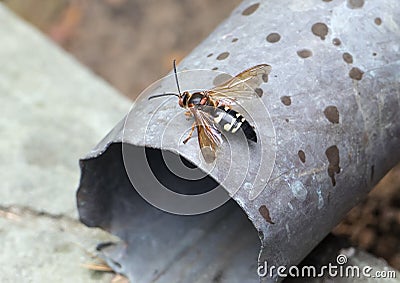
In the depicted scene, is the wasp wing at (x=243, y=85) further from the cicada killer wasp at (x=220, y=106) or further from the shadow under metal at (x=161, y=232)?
the shadow under metal at (x=161, y=232)

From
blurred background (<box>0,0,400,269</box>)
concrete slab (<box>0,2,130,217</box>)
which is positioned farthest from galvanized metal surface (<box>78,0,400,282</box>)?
blurred background (<box>0,0,400,269</box>)

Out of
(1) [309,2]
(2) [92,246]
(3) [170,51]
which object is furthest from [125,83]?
(1) [309,2]

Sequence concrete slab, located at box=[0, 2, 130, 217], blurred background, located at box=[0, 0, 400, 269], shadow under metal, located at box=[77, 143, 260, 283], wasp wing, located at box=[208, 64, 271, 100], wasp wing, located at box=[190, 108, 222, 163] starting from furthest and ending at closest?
blurred background, located at box=[0, 0, 400, 269] < concrete slab, located at box=[0, 2, 130, 217] < shadow under metal, located at box=[77, 143, 260, 283] < wasp wing, located at box=[208, 64, 271, 100] < wasp wing, located at box=[190, 108, 222, 163]

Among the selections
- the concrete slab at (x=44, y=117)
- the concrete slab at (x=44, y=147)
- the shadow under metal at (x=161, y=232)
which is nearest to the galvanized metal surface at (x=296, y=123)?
the shadow under metal at (x=161, y=232)

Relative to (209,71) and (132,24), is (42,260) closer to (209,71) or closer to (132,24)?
(209,71)

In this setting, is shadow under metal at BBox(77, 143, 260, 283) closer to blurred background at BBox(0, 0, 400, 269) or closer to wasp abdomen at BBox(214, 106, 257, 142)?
wasp abdomen at BBox(214, 106, 257, 142)

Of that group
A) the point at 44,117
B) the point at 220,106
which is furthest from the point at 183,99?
the point at 44,117
